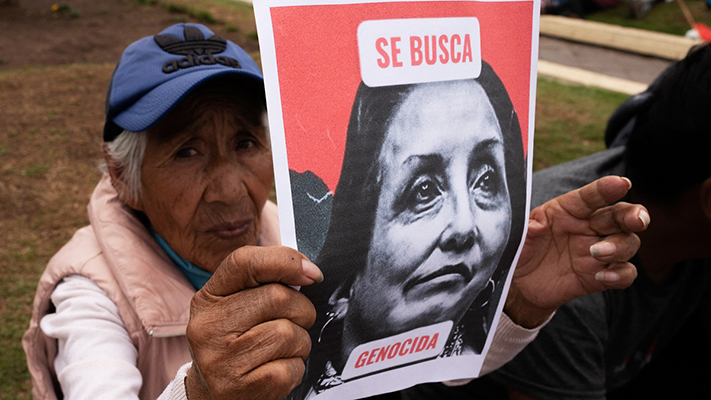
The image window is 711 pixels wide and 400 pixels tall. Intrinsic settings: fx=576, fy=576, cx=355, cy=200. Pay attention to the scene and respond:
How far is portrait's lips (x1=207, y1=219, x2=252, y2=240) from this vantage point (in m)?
1.36

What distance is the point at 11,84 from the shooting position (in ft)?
15.1

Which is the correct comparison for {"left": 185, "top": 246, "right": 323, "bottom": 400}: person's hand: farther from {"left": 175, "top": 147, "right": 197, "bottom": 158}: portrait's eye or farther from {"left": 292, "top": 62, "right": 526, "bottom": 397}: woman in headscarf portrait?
{"left": 175, "top": 147, "right": 197, "bottom": 158}: portrait's eye

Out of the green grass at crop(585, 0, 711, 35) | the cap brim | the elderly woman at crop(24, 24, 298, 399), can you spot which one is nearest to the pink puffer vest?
the elderly woman at crop(24, 24, 298, 399)

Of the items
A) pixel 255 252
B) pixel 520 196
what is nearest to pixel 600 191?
pixel 520 196

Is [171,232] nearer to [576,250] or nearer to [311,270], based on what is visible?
[311,270]

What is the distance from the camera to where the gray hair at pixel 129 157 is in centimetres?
138

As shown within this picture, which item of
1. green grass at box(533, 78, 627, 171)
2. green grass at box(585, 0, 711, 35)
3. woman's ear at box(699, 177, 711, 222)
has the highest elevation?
woman's ear at box(699, 177, 711, 222)

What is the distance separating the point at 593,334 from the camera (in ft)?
5.07

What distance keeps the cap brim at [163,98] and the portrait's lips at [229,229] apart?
28 cm

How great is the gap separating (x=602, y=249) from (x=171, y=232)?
98cm

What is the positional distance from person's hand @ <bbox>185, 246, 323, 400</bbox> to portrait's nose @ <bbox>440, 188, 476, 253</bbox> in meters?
0.27

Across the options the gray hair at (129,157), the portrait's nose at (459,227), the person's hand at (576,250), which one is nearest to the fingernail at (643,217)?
the person's hand at (576,250)

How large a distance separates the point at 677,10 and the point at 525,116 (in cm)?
1096

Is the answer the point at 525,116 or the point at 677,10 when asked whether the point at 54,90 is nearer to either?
the point at 525,116
